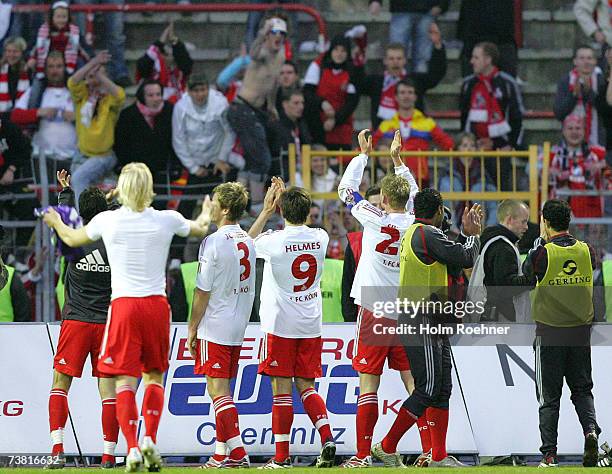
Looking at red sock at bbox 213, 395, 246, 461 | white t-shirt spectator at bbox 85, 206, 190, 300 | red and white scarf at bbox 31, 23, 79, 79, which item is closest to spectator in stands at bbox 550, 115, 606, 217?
red and white scarf at bbox 31, 23, 79, 79

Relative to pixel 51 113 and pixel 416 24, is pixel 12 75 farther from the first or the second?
pixel 416 24

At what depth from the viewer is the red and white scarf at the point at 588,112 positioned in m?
16.7

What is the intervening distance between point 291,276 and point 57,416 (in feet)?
6.86

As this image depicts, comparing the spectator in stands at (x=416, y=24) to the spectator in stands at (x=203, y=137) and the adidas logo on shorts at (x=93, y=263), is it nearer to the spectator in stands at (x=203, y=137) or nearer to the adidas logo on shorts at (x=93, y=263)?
the spectator in stands at (x=203, y=137)

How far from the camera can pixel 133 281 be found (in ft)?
29.5

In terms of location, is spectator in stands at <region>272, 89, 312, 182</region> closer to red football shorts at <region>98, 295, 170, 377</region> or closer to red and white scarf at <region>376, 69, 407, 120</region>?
→ red and white scarf at <region>376, 69, 407, 120</region>

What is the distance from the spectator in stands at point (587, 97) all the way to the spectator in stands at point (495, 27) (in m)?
0.75

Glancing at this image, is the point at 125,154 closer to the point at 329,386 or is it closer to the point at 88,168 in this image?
the point at 88,168

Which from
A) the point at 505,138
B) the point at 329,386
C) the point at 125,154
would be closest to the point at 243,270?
the point at 329,386

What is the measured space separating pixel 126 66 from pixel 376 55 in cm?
326

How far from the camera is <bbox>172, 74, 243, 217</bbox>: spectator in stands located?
633 inches

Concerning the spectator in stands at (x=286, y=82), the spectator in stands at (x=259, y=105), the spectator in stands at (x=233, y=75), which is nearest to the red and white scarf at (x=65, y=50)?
the spectator in stands at (x=233, y=75)

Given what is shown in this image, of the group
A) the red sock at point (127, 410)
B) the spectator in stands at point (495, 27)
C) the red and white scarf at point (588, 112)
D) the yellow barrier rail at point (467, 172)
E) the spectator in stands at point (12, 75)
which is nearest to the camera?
the red sock at point (127, 410)

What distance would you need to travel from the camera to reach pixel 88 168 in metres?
16.0
